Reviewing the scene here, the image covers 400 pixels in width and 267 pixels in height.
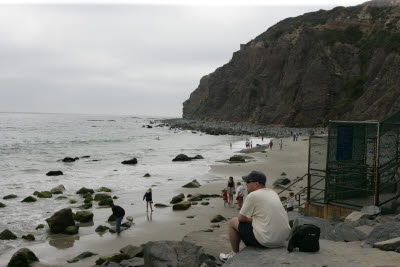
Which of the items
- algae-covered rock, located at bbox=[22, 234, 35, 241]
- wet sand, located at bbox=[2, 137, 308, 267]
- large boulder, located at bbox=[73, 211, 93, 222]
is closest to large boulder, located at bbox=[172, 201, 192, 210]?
wet sand, located at bbox=[2, 137, 308, 267]

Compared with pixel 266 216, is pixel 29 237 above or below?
below

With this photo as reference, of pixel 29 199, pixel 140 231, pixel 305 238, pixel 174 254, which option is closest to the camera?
pixel 305 238

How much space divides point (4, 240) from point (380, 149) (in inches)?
542

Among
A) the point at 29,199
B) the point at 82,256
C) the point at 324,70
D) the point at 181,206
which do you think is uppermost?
the point at 324,70

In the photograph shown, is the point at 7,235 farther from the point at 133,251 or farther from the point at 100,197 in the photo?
the point at 100,197

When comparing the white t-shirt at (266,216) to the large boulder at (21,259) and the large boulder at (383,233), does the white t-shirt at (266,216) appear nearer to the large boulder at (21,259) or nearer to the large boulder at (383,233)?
the large boulder at (383,233)

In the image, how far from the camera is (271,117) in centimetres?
9775

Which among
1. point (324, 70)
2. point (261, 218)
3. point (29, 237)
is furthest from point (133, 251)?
point (324, 70)

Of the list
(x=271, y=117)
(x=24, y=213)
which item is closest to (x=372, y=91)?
(x=271, y=117)

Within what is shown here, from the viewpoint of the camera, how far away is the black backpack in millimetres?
5762

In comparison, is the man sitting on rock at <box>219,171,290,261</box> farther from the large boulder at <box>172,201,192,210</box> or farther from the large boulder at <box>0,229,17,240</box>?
the large boulder at <box>172,201,192,210</box>

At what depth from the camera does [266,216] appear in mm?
5711

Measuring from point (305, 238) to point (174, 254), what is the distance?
3869 mm

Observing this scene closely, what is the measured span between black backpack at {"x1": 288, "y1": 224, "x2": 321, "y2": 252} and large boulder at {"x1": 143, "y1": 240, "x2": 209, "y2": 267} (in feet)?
9.14
